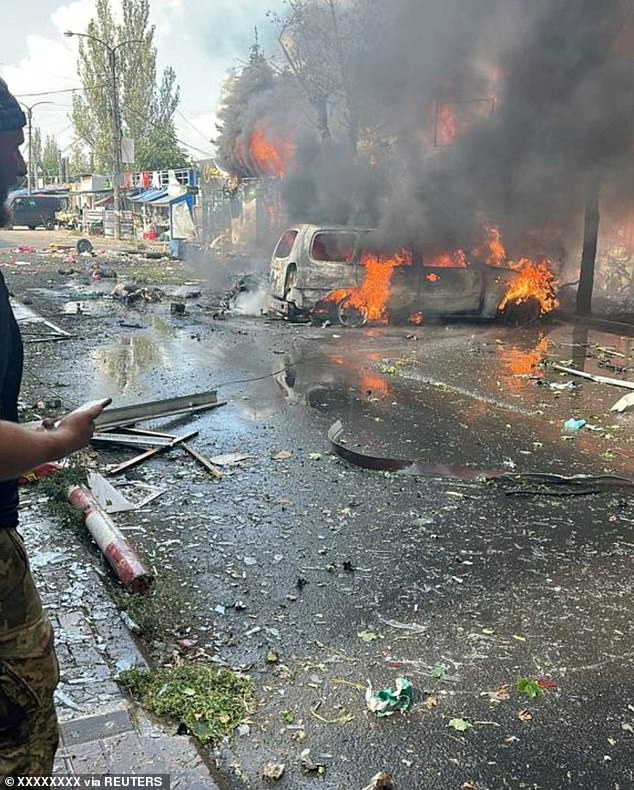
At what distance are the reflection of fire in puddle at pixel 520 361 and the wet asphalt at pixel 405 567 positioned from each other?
11cm

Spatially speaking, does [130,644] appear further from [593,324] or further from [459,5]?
[459,5]

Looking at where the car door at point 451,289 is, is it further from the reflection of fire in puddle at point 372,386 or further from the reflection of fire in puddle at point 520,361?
the reflection of fire in puddle at point 372,386

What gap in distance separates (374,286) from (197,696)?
34.2ft

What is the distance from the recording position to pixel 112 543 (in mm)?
3924

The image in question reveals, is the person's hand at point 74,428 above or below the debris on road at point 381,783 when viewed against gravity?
above

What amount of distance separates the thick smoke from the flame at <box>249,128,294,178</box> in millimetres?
4215

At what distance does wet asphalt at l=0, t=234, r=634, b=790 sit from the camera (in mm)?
2654

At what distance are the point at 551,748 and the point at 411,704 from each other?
1.85 ft

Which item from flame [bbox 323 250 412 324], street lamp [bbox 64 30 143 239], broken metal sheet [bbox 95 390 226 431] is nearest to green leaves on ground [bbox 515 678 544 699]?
broken metal sheet [bbox 95 390 226 431]

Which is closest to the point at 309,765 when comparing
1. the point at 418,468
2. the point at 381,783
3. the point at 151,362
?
the point at 381,783

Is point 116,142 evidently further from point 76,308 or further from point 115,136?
point 76,308

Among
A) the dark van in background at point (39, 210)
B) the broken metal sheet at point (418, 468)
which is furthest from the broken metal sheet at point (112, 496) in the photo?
the dark van in background at point (39, 210)

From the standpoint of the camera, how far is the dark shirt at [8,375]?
1619 mm

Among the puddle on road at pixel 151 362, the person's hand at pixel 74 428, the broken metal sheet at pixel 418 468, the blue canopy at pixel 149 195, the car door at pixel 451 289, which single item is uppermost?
the blue canopy at pixel 149 195
